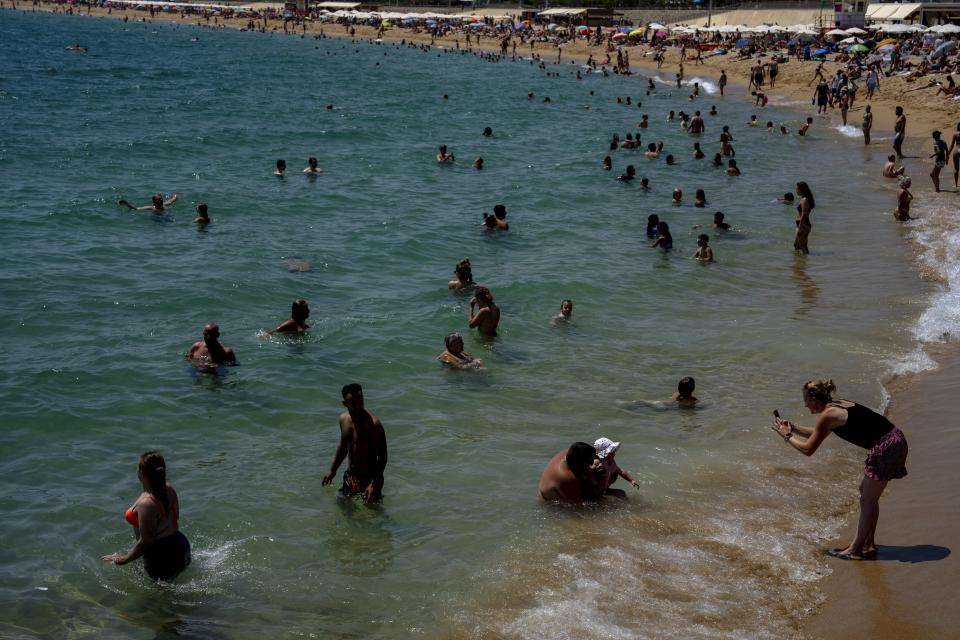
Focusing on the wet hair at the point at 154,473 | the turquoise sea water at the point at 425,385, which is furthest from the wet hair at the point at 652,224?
the wet hair at the point at 154,473

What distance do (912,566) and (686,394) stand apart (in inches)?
156

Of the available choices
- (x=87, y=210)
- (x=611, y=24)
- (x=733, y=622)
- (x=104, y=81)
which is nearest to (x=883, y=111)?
(x=87, y=210)

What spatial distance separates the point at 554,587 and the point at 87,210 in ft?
53.8

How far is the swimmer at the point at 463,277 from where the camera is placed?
15.3m

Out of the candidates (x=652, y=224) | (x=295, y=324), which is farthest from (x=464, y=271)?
(x=652, y=224)

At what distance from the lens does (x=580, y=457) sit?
328 inches

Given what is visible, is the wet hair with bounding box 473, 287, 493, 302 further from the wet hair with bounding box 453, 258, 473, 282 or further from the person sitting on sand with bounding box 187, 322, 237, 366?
the person sitting on sand with bounding box 187, 322, 237, 366

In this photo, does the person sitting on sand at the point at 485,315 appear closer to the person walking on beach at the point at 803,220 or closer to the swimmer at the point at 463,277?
the swimmer at the point at 463,277

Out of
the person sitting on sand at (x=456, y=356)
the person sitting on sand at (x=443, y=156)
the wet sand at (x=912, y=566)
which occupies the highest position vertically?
the person sitting on sand at (x=443, y=156)

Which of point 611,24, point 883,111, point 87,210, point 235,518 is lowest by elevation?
point 235,518

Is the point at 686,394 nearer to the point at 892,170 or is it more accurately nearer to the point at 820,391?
the point at 820,391

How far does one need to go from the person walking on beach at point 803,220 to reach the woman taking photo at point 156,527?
13.2 metres

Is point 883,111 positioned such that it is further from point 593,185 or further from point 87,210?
point 87,210

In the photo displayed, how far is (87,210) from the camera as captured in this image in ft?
66.7
